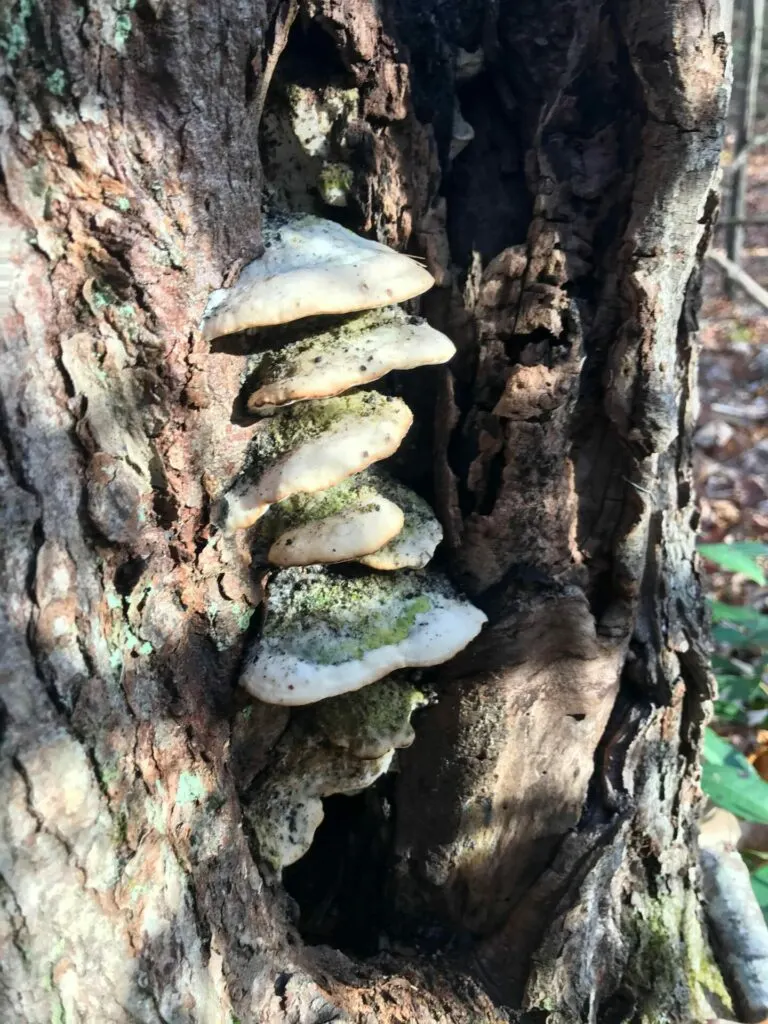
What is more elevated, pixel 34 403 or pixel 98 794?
pixel 34 403

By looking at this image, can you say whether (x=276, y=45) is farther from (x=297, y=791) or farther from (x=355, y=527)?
(x=297, y=791)

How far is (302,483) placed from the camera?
143cm

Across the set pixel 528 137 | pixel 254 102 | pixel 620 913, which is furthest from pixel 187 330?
pixel 620 913

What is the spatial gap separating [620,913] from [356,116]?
6.91ft

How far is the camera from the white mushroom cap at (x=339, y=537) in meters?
1.52

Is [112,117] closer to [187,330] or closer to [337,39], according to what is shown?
[187,330]

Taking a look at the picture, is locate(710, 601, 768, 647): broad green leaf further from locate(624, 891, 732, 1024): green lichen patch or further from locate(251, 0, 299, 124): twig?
locate(251, 0, 299, 124): twig

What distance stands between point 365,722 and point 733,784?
1.64 meters

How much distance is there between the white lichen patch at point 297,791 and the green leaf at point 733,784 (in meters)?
1.42

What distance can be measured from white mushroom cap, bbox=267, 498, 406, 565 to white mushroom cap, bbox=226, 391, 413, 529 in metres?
0.08

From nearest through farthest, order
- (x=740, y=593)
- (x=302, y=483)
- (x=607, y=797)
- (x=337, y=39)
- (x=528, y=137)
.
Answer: (x=302, y=483) < (x=337, y=39) < (x=528, y=137) < (x=607, y=797) < (x=740, y=593)

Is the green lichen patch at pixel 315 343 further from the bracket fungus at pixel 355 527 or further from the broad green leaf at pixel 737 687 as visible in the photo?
the broad green leaf at pixel 737 687

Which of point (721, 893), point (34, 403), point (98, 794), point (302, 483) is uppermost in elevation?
point (34, 403)

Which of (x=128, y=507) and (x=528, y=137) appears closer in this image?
(x=128, y=507)
